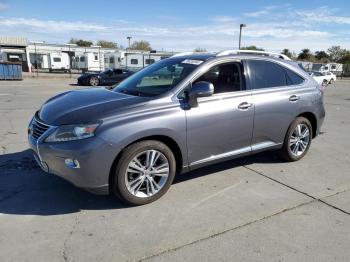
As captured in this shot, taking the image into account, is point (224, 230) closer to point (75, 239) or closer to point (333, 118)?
point (75, 239)

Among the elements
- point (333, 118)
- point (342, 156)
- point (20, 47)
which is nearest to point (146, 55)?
point (20, 47)

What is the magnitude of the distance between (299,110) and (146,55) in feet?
122

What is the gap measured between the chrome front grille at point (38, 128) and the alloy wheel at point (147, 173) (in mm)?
1035

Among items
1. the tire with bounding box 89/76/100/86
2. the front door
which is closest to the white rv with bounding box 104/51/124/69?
the tire with bounding box 89/76/100/86

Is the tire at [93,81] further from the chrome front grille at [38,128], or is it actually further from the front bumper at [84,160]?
the front bumper at [84,160]

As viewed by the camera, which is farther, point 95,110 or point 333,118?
point 333,118

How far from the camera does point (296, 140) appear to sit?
5.57m

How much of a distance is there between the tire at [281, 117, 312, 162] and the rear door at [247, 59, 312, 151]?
0.12 m

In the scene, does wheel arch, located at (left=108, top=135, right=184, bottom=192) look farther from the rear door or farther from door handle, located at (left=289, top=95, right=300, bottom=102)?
door handle, located at (left=289, top=95, right=300, bottom=102)

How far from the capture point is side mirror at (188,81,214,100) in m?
4.05

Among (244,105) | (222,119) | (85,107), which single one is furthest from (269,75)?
(85,107)

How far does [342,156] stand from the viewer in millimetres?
6094

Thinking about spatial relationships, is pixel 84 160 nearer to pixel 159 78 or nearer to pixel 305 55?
pixel 159 78

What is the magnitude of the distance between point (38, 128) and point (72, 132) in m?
0.63
